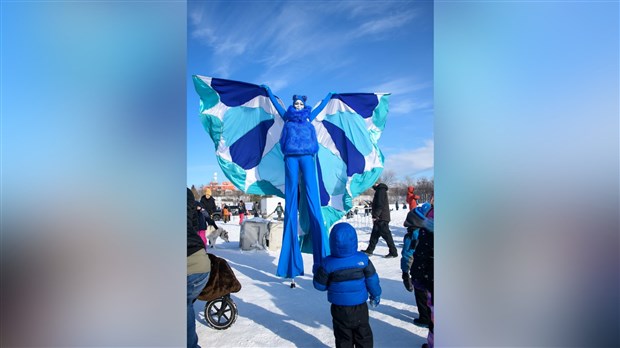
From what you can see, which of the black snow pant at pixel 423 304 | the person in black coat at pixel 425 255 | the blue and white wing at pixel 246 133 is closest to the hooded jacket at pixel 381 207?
the blue and white wing at pixel 246 133

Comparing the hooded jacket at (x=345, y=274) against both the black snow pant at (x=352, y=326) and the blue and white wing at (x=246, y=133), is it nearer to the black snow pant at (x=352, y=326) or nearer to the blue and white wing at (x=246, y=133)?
the black snow pant at (x=352, y=326)

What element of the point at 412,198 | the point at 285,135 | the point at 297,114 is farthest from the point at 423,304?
the point at 412,198

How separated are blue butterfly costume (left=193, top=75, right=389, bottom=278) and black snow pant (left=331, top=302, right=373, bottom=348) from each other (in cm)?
202

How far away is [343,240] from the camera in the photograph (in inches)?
89.0

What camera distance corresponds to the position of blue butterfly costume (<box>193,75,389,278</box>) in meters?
4.50

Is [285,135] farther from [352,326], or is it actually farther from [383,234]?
[383,234]

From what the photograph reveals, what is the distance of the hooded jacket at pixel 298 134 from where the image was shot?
4188mm

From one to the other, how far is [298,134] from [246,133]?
3.15 feet

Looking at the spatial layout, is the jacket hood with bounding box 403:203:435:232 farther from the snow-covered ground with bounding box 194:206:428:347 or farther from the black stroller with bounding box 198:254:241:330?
the black stroller with bounding box 198:254:241:330

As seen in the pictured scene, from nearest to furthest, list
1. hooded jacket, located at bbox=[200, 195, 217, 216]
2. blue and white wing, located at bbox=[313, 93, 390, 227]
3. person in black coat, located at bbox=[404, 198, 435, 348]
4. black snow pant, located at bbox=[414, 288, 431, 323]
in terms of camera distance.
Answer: person in black coat, located at bbox=[404, 198, 435, 348] < black snow pant, located at bbox=[414, 288, 431, 323] < blue and white wing, located at bbox=[313, 93, 390, 227] < hooded jacket, located at bbox=[200, 195, 217, 216]

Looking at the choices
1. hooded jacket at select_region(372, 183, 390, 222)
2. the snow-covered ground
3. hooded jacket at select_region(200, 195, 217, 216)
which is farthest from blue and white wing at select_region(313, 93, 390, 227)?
hooded jacket at select_region(200, 195, 217, 216)

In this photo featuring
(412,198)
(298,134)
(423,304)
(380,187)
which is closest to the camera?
(423,304)
